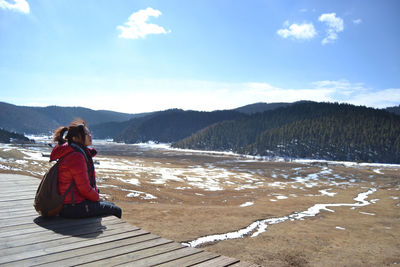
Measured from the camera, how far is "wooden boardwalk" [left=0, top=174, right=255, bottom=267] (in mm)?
3725

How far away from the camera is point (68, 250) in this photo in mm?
3994

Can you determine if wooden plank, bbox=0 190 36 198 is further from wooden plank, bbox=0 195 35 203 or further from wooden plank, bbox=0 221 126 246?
wooden plank, bbox=0 221 126 246

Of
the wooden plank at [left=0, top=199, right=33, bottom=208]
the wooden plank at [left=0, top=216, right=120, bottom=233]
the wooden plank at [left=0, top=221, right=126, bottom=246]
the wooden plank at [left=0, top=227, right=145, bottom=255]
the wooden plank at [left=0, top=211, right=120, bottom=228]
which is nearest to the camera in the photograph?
the wooden plank at [left=0, top=227, right=145, bottom=255]

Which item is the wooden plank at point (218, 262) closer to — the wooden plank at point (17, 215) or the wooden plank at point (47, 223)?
the wooden plank at point (47, 223)

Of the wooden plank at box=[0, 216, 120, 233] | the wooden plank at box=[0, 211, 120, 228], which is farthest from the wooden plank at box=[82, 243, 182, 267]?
the wooden plank at box=[0, 211, 120, 228]

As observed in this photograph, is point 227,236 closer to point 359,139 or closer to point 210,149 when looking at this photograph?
point 359,139

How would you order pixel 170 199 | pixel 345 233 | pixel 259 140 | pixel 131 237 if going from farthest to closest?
1. pixel 259 140
2. pixel 170 199
3. pixel 345 233
4. pixel 131 237

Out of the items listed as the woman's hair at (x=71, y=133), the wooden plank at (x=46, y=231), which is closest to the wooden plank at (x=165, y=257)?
the wooden plank at (x=46, y=231)

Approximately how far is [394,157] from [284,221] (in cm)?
10056

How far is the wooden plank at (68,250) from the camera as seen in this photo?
367 centimetres

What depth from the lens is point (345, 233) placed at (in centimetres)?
1340

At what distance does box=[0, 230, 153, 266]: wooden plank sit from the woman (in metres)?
1.24

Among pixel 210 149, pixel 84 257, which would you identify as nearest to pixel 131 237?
pixel 84 257

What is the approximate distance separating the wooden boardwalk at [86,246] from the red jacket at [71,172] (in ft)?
1.78
